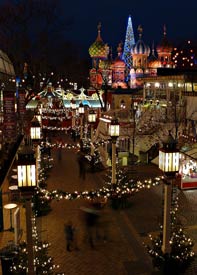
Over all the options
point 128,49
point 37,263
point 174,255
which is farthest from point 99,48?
point 37,263

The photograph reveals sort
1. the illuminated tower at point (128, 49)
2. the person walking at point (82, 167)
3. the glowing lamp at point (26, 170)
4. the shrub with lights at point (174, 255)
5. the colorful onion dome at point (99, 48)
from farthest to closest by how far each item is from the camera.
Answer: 1. the illuminated tower at point (128, 49)
2. the colorful onion dome at point (99, 48)
3. the person walking at point (82, 167)
4. the shrub with lights at point (174, 255)
5. the glowing lamp at point (26, 170)

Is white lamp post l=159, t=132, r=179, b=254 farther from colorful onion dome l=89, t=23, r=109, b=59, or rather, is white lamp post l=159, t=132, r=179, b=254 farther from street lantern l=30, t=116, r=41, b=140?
colorful onion dome l=89, t=23, r=109, b=59

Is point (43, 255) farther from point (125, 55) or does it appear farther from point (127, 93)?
point (125, 55)

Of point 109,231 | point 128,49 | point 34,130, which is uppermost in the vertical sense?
point 128,49

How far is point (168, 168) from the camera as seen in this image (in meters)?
9.27

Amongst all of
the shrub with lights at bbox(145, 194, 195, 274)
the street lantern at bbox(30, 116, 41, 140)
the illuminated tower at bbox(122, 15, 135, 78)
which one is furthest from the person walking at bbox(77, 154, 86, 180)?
the illuminated tower at bbox(122, 15, 135, 78)

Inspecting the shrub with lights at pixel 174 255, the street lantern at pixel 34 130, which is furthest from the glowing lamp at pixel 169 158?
the street lantern at pixel 34 130

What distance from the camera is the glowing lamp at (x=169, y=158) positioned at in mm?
9250

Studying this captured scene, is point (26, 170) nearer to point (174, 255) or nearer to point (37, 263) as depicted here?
point (37, 263)

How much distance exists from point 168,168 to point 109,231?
175 inches

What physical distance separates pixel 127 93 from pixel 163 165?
32.1m

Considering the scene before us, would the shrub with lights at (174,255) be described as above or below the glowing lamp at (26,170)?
below

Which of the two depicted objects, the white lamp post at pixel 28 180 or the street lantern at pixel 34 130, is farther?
the street lantern at pixel 34 130

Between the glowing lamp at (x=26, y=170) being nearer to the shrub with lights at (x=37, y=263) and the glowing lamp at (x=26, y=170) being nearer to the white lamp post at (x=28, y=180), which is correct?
the white lamp post at (x=28, y=180)
